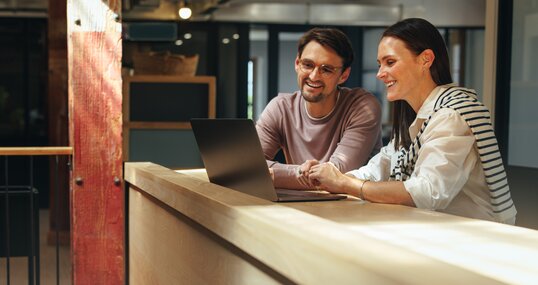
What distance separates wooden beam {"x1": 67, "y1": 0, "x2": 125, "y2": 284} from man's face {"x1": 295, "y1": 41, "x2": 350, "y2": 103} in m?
0.85

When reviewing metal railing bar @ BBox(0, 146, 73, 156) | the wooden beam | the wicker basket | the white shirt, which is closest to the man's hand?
the white shirt

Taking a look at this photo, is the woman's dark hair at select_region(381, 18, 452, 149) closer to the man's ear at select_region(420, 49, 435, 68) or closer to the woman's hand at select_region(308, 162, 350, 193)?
the man's ear at select_region(420, 49, 435, 68)

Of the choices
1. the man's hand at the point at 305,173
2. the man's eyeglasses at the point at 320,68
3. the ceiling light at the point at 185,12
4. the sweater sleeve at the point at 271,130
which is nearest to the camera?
the man's hand at the point at 305,173

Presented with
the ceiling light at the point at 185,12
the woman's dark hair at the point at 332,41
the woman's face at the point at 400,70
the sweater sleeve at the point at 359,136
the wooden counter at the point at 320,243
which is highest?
the ceiling light at the point at 185,12

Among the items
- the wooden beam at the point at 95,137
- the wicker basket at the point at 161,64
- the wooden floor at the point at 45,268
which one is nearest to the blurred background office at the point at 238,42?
the wicker basket at the point at 161,64

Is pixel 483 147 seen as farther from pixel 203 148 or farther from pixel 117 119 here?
pixel 117 119

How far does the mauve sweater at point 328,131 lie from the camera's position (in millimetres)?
2783

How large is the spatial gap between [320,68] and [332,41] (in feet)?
0.34

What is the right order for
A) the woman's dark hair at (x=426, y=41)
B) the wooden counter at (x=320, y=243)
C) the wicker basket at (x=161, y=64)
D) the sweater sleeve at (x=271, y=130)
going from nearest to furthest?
the wooden counter at (x=320, y=243) < the woman's dark hair at (x=426, y=41) < the sweater sleeve at (x=271, y=130) < the wicker basket at (x=161, y=64)

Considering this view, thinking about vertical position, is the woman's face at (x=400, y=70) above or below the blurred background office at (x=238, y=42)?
below

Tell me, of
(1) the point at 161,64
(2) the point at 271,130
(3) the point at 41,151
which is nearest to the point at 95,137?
(3) the point at 41,151

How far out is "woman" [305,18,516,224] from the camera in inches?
80.0

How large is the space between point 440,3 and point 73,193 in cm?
763

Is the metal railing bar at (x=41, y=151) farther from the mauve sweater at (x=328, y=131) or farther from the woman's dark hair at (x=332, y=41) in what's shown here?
the woman's dark hair at (x=332, y=41)
